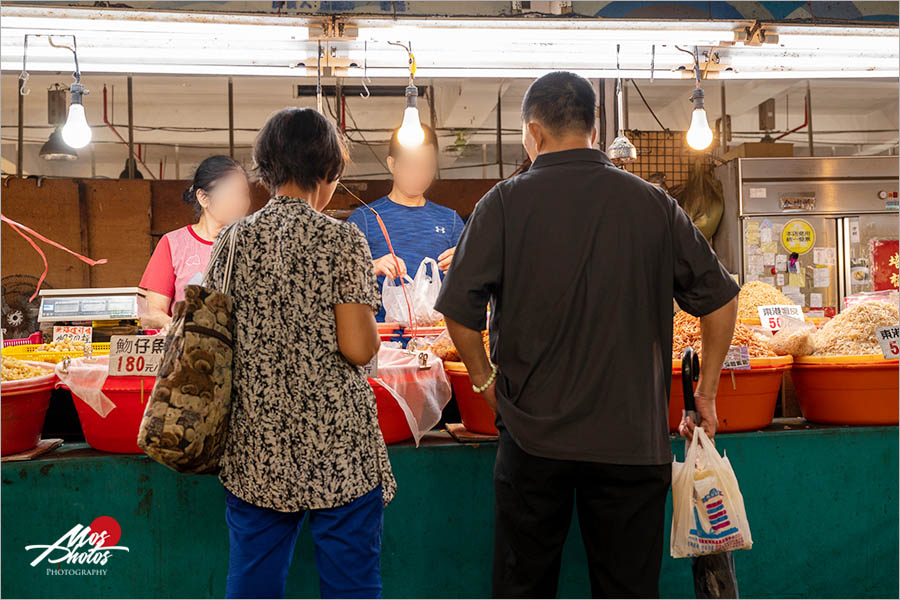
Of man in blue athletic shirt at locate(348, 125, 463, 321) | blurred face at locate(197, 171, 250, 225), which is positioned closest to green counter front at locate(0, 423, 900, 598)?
blurred face at locate(197, 171, 250, 225)

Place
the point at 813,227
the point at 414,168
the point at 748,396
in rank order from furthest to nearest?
1. the point at 813,227
2. the point at 414,168
3. the point at 748,396

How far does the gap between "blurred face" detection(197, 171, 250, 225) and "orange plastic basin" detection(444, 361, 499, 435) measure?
4.73 ft

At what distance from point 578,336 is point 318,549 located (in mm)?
716

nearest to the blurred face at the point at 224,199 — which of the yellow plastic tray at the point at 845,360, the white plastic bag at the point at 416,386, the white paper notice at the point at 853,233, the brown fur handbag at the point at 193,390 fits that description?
the white plastic bag at the point at 416,386

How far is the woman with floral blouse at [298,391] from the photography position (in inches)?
57.6

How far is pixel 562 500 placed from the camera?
1577mm

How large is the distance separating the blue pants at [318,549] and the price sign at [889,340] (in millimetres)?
1648

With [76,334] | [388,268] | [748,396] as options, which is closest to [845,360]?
[748,396]

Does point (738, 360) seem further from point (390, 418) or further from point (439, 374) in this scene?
point (390, 418)

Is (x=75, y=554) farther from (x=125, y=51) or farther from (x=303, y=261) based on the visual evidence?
(x=125, y=51)

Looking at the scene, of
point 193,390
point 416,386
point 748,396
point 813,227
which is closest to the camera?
point 193,390

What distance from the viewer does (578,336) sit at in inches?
60.1

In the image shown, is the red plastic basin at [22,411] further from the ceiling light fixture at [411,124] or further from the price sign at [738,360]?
the price sign at [738,360]

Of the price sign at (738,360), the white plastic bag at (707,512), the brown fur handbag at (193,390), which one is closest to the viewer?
the brown fur handbag at (193,390)
